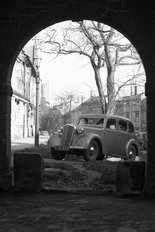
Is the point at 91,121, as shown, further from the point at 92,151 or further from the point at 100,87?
the point at 100,87

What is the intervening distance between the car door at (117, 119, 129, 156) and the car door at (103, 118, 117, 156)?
356 millimetres

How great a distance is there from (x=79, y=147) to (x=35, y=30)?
887 centimetres

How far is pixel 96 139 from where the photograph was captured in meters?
17.5

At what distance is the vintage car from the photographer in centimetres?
1708

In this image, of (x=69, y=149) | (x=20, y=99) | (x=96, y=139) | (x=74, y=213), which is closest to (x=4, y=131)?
(x=74, y=213)

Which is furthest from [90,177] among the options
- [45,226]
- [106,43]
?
[106,43]

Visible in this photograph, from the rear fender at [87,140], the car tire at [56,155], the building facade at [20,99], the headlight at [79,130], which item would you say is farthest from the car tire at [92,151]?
the building facade at [20,99]

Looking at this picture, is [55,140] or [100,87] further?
[100,87]

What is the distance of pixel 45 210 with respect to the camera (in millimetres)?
6668

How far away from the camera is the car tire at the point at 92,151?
16844 mm

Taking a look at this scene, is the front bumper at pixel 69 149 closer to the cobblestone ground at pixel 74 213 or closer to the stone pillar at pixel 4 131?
the stone pillar at pixel 4 131

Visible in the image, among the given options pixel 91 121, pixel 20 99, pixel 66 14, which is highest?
pixel 20 99

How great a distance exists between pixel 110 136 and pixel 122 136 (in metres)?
1.05

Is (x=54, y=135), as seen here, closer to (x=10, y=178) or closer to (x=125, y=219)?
(x=10, y=178)
